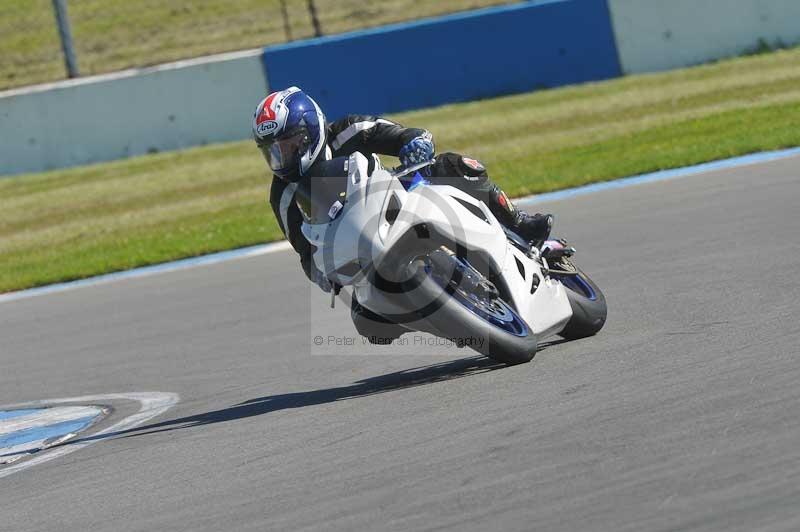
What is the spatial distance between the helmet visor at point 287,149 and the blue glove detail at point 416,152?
0.50 meters

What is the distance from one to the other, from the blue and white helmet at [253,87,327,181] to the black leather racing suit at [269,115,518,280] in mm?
134

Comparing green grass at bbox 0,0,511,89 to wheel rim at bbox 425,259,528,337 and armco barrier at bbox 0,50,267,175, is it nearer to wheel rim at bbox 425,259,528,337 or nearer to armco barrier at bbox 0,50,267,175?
armco barrier at bbox 0,50,267,175

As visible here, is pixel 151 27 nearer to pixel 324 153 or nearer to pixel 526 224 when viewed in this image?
pixel 526 224

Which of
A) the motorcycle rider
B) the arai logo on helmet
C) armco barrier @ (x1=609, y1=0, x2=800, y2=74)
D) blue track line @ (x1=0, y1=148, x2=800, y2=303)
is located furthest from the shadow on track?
Result: armco barrier @ (x1=609, y1=0, x2=800, y2=74)

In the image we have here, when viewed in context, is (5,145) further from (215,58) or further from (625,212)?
(625,212)

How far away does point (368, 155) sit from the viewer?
665 cm

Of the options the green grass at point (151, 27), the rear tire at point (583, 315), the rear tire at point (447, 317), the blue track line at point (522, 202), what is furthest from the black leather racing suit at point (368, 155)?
the green grass at point (151, 27)

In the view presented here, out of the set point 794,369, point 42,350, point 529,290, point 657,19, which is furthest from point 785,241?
point 657,19

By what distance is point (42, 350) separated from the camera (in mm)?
9820

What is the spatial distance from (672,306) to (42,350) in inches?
189

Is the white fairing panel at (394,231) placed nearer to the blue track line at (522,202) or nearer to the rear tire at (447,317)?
the rear tire at (447,317)

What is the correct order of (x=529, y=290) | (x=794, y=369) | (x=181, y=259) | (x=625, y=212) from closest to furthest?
1. (x=794, y=369)
2. (x=529, y=290)
3. (x=625, y=212)
4. (x=181, y=259)

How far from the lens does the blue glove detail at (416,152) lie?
6.62 meters

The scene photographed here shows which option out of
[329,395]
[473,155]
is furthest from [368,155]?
[473,155]
